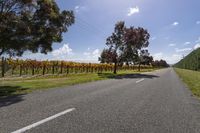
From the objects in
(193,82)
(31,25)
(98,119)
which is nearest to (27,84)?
(31,25)

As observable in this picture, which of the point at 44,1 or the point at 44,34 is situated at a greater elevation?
the point at 44,1

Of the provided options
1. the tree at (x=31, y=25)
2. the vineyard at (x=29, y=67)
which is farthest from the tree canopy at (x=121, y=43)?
the tree at (x=31, y=25)

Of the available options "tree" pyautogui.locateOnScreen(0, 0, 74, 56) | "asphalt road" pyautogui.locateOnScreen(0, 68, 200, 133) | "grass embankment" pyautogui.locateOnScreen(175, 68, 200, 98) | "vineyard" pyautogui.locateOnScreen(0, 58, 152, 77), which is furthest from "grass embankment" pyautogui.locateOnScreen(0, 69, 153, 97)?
"vineyard" pyautogui.locateOnScreen(0, 58, 152, 77)

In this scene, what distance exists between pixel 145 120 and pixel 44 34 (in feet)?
36.9

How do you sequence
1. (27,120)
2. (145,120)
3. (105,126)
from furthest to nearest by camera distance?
(145,120), (27,120), (105,126)

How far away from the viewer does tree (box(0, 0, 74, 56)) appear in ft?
48.0

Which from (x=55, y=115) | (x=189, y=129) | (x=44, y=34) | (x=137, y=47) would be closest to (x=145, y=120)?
(x=189, y=129)

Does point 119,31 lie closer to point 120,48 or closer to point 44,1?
point 120,48

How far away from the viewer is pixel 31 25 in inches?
611

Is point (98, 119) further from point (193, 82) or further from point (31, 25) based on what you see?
point (193, 82)

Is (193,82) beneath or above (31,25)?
beneath

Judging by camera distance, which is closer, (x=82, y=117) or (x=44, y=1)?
(x=82, y=117)

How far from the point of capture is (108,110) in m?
8.16

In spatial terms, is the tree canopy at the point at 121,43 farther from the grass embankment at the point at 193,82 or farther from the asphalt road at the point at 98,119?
the asphalt road at the point at 98,119
